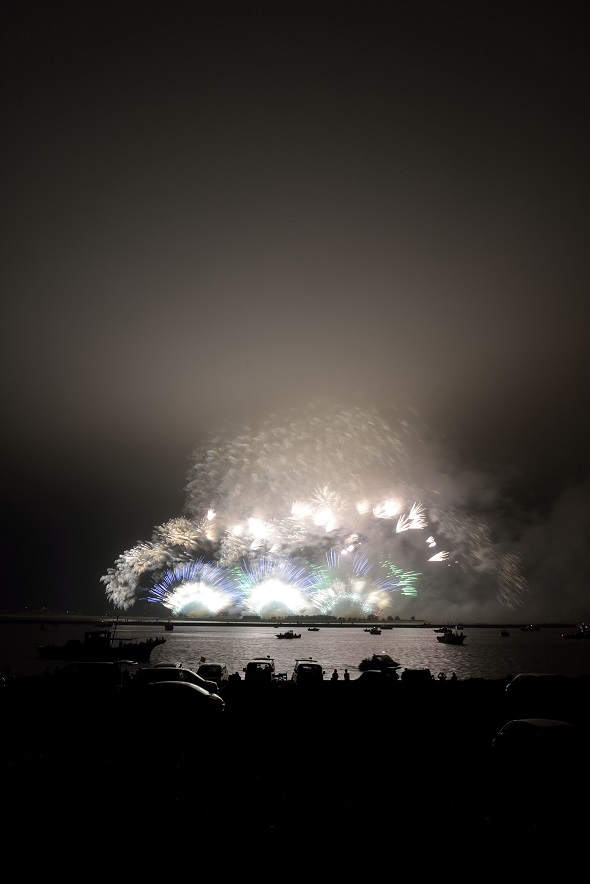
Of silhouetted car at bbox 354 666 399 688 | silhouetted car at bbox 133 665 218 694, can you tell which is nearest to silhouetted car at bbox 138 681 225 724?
silhouetted car at bbox 133 665 218 694

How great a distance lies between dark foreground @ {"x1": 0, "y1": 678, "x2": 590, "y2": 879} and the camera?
26.9 feet

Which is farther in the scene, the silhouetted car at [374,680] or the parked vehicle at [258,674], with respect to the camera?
the parked vehicle at [258,674]

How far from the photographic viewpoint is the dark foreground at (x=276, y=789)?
820 cm

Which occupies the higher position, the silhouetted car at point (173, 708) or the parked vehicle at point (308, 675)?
the silhouetted car at point (173, 708)

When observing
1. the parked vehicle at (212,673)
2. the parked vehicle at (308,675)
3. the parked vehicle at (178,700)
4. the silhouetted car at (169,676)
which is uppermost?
the parked vehicle at (178,700)

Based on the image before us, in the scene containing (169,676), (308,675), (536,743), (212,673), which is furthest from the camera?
(212,673)

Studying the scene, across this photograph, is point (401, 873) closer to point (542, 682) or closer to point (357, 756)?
point (357, 756)

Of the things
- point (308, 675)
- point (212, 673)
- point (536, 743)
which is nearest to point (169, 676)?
point (212, 673)

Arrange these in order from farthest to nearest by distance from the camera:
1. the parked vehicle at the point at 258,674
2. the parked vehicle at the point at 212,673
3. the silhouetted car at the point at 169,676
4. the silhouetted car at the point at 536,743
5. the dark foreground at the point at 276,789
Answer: the parked vehicle at the point at 212,673, the parked vehicle at the point at 258,674, the silhouetted car at the point at 169,676, the silhouetted car at the point at 536,743, the dark foreground at the point at 276,789

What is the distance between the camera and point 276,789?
37.4 feet

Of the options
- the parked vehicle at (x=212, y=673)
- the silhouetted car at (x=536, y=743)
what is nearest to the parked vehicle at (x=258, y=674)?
the parked vehicle at (x=212, y=673)

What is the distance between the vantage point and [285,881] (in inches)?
285

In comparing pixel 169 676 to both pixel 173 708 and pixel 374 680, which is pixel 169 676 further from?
pixel 374 680

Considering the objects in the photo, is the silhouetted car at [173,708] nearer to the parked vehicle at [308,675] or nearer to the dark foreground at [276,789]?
the dark foreground at [276,789]
